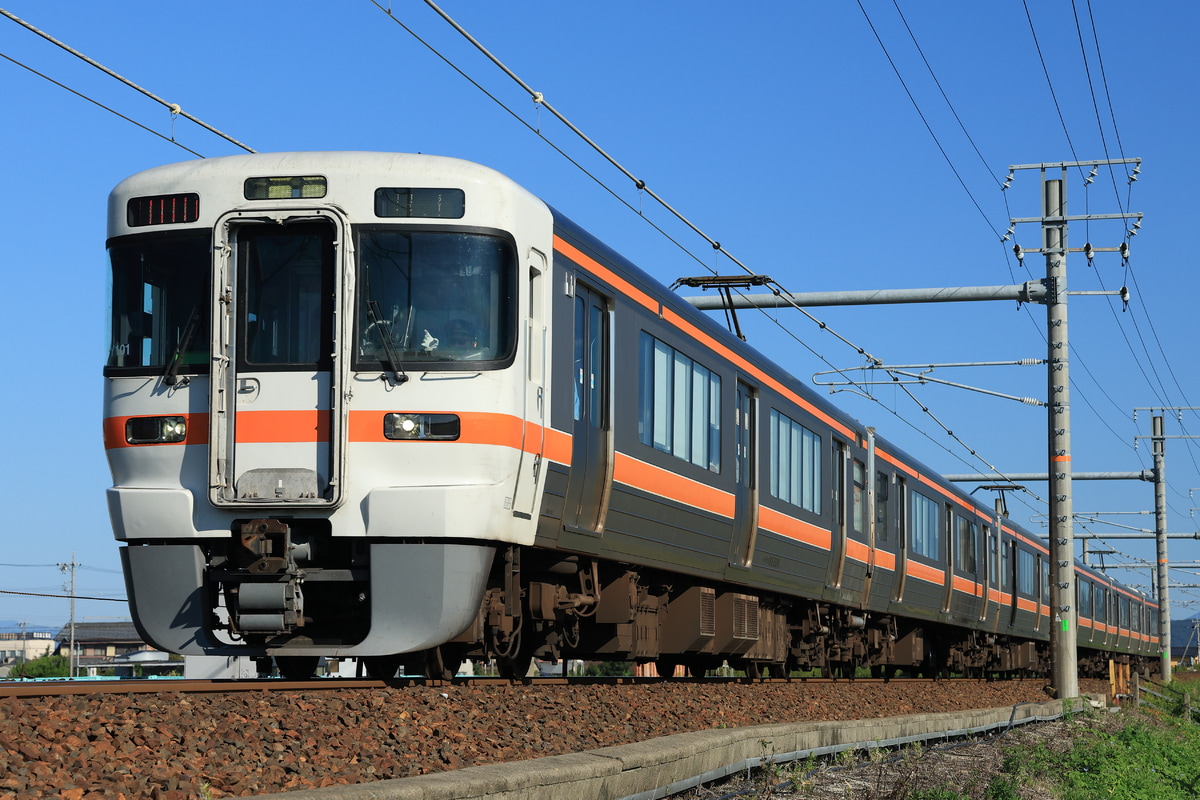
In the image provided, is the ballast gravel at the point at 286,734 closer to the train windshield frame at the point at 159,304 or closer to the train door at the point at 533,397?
the train door at the point at 533,397

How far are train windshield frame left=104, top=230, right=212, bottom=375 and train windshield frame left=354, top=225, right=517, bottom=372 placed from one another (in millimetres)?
976

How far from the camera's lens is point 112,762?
201 inches

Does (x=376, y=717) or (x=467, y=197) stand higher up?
(x=467, y=197)

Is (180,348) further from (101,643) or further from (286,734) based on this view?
(101,643)

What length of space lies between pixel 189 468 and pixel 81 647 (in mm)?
80021

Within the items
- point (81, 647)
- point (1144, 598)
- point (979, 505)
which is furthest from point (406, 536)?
point (81, 647)

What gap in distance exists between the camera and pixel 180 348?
8.66m

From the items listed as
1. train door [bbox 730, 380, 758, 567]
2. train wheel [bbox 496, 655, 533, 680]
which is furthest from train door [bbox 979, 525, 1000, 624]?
train wheel [bbox 496, 655, 533, 680]

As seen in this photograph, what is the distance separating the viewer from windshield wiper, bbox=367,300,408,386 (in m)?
8.39

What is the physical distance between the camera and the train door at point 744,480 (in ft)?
44.2

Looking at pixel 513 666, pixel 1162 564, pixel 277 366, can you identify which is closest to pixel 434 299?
pixel 277 366

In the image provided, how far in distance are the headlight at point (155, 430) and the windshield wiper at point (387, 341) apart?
1.27m

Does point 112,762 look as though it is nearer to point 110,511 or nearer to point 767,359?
point 110,511

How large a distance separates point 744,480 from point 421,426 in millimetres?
5918
